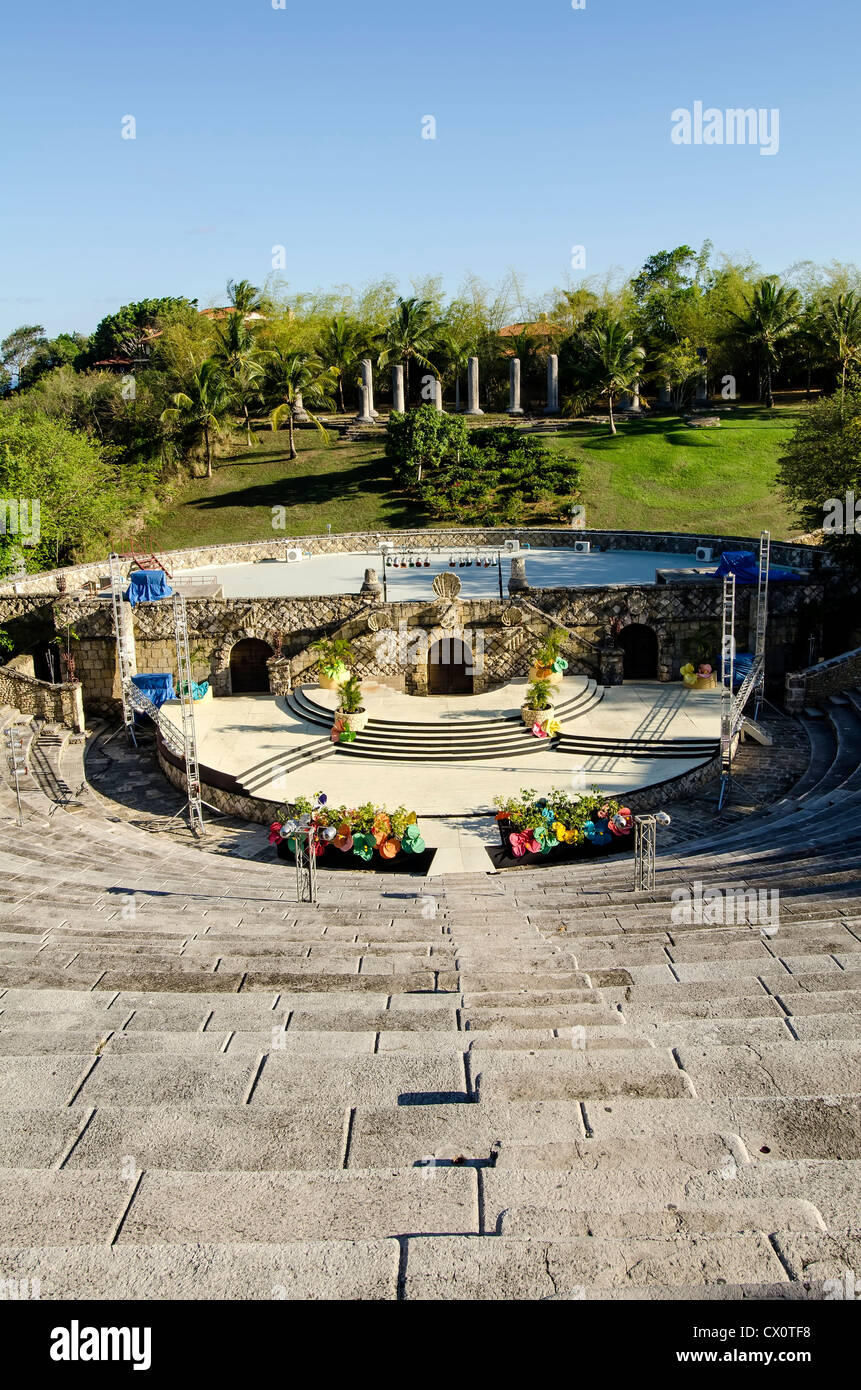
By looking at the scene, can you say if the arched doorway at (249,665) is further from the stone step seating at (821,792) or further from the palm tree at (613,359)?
the palm tree at (613,359)

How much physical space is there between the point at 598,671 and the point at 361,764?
30.9 ft

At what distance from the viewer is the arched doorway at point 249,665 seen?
1296 inches

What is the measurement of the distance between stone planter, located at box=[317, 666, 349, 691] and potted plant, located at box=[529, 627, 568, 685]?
5.70 metres

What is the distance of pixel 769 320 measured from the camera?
63.5 metres

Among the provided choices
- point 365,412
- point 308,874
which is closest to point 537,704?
point 308,874

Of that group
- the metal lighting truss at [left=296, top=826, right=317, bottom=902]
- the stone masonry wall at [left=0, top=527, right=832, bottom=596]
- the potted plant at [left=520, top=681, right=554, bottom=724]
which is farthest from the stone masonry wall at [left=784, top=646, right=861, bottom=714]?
the metal lighting truss at [left=296, top=826, right=317, bottom=902]

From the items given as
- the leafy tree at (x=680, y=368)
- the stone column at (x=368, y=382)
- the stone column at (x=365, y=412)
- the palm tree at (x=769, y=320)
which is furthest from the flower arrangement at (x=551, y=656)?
the palm tree at (x=769, y=320)

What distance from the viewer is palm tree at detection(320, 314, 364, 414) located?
69562 mm

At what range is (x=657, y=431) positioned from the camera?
6075cm

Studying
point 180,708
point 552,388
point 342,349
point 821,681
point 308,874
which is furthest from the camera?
point 342,349

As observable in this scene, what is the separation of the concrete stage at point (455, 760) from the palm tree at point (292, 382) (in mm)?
31145

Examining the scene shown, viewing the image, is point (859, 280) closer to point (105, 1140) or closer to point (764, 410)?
point (764, 410)

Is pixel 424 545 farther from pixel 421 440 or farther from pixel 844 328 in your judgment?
pixel 844 328

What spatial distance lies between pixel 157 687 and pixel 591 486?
97.5ft
